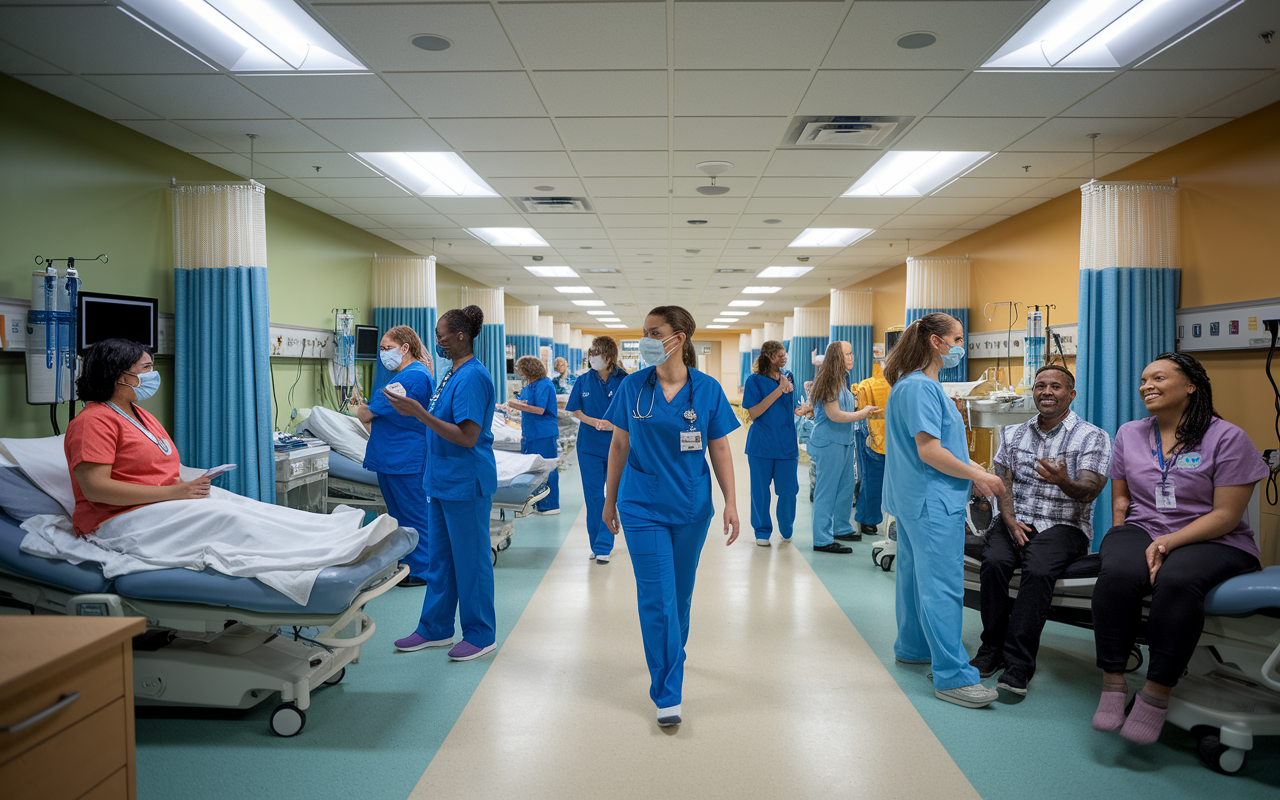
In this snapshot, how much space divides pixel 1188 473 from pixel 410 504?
3.75m

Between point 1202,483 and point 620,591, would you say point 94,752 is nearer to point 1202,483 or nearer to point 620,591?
point 620,591

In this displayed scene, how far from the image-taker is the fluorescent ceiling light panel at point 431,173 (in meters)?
5.28

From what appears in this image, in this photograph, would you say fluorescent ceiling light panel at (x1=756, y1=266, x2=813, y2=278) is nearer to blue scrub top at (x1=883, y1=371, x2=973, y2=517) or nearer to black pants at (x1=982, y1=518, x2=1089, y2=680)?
black pants at (x1=982, y1=518, x2=1089, y2=680)

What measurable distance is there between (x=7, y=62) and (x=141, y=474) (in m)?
2.28

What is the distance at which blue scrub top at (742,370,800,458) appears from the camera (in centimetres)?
522

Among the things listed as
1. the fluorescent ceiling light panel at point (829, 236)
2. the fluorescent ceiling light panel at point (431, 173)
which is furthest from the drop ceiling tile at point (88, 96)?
the fluorescent ceiling light panel at point (829, 236)

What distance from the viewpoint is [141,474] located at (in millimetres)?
2754

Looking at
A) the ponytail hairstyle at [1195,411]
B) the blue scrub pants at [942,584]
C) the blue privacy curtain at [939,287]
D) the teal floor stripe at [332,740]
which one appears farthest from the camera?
the blue privacy curtain at [939,287]

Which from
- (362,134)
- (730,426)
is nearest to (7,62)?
(362,134)

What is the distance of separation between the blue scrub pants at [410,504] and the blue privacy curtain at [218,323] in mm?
835

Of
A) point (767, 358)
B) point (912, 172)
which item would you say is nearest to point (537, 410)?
point (767, 358)

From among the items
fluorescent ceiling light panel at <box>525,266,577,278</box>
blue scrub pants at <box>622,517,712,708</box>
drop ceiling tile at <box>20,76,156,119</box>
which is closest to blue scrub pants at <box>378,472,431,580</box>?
blue scrub pants at <box>622,517,712,708</box>

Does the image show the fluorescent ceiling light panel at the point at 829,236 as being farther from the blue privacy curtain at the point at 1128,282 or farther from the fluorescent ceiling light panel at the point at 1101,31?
the fluorescent ceiling light panel at the point at 1101,31

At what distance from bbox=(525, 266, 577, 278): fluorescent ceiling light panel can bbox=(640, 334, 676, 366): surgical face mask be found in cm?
773
